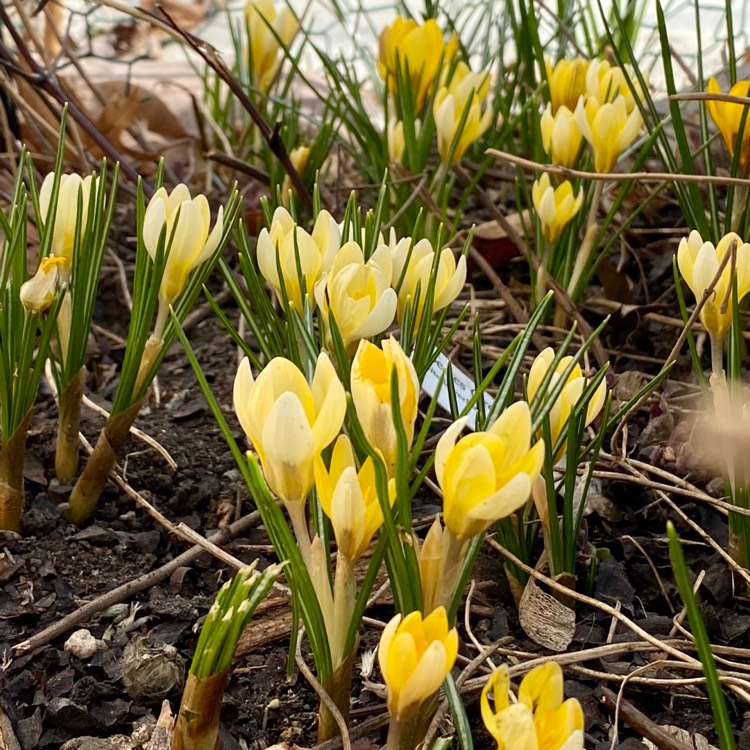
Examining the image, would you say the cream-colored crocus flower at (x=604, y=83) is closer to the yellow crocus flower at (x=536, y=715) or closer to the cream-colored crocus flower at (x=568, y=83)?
the cream-colored crocus flower at (x=568, y=83)

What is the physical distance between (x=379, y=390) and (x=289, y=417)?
0.09m

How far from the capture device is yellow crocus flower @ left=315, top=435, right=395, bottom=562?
0.68m

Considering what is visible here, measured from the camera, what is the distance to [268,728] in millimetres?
875

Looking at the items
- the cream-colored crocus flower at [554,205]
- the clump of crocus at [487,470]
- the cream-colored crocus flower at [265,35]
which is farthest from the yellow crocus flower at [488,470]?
the cream-colored crocus flower at [265,35]

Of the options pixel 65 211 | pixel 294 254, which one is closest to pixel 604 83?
pixel 294 254

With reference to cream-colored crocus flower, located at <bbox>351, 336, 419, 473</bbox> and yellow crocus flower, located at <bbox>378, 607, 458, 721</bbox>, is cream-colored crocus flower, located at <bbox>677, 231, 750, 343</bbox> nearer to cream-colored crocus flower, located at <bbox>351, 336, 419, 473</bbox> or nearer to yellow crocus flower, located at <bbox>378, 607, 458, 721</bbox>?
cream-colored crocus flower, located at <bbox>351, 336, 419, 473</bbox>

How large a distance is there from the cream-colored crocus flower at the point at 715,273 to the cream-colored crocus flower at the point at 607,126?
0.40m

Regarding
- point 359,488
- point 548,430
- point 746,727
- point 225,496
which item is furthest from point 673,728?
point 225,496

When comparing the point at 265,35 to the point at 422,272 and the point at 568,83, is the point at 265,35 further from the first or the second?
the point at 422,272

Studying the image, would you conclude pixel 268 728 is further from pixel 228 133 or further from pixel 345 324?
pixel 228 133

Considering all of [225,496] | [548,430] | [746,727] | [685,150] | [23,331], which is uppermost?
[685,150]

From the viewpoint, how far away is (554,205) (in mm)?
1365

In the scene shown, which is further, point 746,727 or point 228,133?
A: point 228,133

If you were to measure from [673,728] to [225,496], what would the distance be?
627mm
